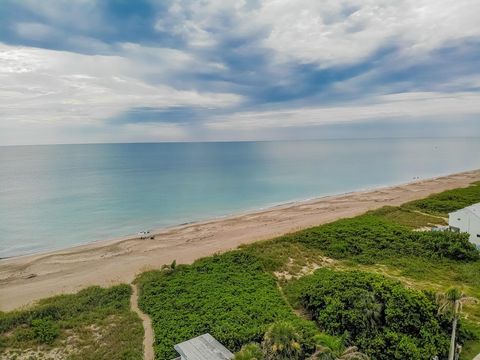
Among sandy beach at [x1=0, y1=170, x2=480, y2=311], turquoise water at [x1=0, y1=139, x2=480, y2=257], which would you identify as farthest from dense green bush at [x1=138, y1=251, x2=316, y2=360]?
turquoise water at [x1=0, y1=139, x2=480, y2=257]

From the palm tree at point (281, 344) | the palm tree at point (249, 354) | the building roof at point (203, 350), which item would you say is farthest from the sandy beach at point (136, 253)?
the palm tree at point (249, 354)

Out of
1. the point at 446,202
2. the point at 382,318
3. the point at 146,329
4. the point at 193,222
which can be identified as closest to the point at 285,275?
the point at 382,318

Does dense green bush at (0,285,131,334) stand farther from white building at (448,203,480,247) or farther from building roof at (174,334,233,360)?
white building at (448,203,480,247)

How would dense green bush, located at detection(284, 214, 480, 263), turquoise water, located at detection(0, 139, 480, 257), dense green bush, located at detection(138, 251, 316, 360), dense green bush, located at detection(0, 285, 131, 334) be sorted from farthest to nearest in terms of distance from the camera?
turquoise water, located at detection(0, 139, 480, 257)
dense green bush, located at detection(284, 214, 480, 263)
dense green bush, located at detection(0, 285, 131, 334)
dense green bush, located at detection(138, 251, 316, 360)

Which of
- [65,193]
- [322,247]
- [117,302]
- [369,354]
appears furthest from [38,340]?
[65,193]

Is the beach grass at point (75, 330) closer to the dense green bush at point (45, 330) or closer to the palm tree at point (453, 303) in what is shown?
the dense green bush at point (45, 330)

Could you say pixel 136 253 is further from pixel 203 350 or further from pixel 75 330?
pixel 203 350

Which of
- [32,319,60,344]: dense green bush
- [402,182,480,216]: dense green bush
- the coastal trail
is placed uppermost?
[32,319,60,344]: dense green bush
